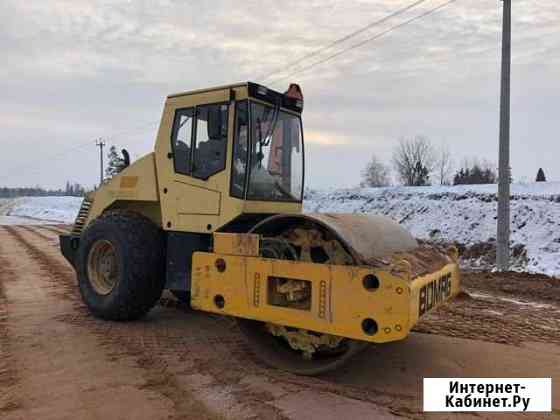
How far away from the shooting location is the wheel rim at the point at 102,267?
6.25 meters

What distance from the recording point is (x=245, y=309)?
4434mm

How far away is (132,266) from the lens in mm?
5656

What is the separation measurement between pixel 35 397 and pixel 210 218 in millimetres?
2280

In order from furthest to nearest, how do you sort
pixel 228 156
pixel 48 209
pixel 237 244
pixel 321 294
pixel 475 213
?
pixel 48 209 < pixel 475 213 < pixel 228 156 < pixel 237 244 < pixel 321 294

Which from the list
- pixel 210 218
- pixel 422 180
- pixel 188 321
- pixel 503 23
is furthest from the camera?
pixel 422 180

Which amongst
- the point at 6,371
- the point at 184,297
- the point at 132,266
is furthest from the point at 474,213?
the point at 6,371

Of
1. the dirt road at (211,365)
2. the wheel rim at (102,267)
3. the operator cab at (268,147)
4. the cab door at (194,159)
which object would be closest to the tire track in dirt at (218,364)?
the dirt road at (211,365)

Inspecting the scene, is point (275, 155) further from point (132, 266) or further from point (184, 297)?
point (184, 297)

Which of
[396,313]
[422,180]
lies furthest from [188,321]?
[422,180]

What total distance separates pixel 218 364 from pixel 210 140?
7.59ft

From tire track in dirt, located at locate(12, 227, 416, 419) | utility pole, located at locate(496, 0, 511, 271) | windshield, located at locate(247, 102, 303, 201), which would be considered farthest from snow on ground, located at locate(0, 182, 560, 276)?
tire track in dirt, located at locate(12, 227, 416, 419)

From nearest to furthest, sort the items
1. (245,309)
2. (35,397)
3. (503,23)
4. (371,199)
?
1. (35,397)
2. (245,309)
3. (503,23)
4. (371,199)

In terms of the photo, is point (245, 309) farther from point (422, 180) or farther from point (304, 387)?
point (422, 180)

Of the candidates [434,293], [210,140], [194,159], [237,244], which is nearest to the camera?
[434,293]
